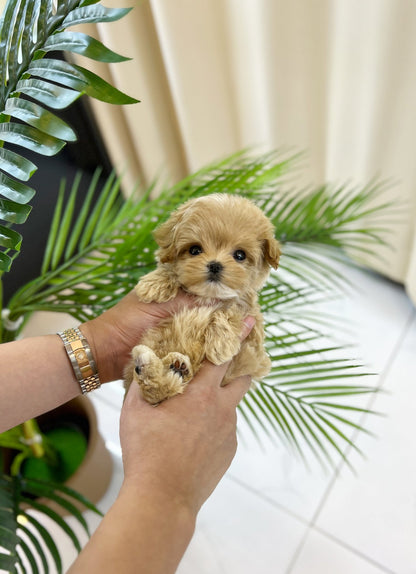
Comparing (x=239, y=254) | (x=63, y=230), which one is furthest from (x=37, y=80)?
(x=63, y=230)

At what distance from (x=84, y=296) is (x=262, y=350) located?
0.52 metres

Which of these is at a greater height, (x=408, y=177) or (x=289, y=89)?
(x=289, y=89)

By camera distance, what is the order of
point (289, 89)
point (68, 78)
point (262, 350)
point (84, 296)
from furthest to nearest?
point (289, 89) < point (84, 296) < point (262, 350) < point (68, 78)

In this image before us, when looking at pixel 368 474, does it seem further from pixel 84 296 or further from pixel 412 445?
pixel 84 296

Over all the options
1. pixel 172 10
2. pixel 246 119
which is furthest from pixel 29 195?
pixel 246 119

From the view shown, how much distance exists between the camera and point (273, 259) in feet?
2.73

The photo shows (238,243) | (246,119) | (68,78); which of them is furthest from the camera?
(246,119)

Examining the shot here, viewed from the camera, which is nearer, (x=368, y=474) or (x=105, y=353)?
(x=105, y=353)

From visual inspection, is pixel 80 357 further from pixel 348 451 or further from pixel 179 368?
pixel 348 451

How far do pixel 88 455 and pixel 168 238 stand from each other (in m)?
0.88

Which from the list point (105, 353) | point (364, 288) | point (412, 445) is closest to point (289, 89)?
point (364, 288)

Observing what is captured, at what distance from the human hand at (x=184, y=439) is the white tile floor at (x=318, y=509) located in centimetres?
91

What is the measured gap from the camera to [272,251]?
0.83 metres

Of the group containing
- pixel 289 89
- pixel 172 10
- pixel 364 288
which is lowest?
pixel 364 288
